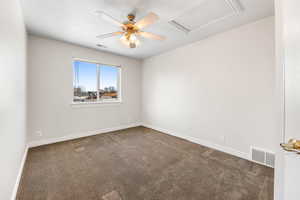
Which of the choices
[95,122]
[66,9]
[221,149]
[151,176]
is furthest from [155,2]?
[95,122]

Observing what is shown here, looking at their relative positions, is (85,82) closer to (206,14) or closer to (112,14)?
(112,14)

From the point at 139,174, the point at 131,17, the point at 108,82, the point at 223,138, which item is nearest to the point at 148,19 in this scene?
the point at 131,17

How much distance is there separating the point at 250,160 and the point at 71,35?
4.46 m

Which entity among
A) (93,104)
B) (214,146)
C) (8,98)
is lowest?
(214,146)

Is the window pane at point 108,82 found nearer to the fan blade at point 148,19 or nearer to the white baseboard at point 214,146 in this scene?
the white baseboard at point 214,146

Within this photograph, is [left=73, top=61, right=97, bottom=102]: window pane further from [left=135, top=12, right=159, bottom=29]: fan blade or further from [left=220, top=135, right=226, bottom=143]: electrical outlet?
[left=220, top=135, right=226, bottom=143]: electrical outlet

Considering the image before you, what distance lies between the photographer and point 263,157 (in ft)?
6.88

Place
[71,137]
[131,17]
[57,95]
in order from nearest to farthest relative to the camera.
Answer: [131,17], [57,95], [71,137]

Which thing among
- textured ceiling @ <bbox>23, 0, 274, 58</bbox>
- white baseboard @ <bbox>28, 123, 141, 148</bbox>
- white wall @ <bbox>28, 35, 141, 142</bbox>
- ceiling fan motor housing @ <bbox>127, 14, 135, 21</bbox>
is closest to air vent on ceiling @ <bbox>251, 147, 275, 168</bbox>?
textured ceiling @ <bbox>23, 0, 274, 58</bbox>

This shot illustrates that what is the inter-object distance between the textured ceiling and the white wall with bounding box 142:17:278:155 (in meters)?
0.32

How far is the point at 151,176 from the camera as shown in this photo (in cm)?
180

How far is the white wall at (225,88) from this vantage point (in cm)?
208

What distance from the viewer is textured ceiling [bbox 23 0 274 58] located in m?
1.75

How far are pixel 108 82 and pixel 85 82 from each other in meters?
0.70
